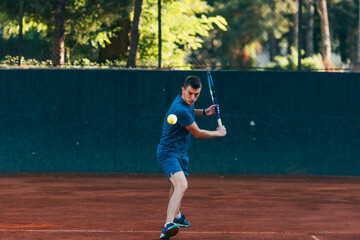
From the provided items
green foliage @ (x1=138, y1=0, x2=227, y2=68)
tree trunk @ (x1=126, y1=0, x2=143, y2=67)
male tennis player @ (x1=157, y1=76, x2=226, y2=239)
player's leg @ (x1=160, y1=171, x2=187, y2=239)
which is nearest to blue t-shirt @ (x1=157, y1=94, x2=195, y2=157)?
male tennis player @ (x1=157, y1=76, x2=226, y2=239)

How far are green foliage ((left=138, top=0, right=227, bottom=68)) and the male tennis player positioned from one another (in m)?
7.84

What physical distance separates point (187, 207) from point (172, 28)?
1219cm

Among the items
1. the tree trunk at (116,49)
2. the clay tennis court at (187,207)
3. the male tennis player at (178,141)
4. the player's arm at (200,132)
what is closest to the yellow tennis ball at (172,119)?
the male tennis player at (178,141)

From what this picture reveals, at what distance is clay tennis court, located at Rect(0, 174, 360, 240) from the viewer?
7734 millimetres

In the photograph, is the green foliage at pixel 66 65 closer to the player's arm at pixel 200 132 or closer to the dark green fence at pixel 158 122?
the dark green fence at pixel 158 122

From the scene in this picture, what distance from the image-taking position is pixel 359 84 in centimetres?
1320

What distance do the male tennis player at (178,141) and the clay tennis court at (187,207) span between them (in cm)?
46

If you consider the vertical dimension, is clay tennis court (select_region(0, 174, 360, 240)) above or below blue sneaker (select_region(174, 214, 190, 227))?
below

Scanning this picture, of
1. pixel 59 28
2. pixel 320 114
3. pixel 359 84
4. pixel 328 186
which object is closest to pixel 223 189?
pixel 328 186

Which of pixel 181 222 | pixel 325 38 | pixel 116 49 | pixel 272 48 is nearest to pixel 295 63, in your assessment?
pixel 116 49

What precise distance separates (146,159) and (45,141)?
2015 millimetres

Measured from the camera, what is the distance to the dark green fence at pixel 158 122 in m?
13.2

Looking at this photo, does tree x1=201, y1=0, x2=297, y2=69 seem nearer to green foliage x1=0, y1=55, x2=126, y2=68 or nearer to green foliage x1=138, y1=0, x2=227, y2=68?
green foliage x1=138, y1=0, x2=227, y2=68

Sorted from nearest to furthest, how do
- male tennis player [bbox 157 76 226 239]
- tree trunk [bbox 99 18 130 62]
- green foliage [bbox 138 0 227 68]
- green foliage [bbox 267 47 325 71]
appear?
male tennis player [bbox 157 76 226 239] → tree trunk [bbox 99 18 130 62] → green foliage [bbox 267 47 325 71] → green foliage [bbox 138 0 227 68]
